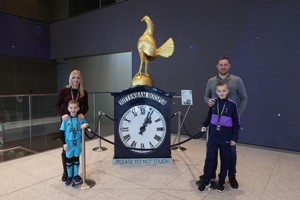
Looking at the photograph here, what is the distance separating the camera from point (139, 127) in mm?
3480

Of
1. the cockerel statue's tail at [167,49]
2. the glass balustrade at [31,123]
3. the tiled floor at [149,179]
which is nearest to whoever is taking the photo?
the tiled floor at [149,179]

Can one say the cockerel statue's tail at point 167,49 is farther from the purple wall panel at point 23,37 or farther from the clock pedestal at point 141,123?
the purple wall panel at point 23,37

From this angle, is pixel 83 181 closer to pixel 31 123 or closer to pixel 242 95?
pixel 242 95

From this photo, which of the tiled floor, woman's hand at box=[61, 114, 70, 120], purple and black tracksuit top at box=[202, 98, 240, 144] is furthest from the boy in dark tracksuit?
woman's hand at box=[61, 114, 70, 120]

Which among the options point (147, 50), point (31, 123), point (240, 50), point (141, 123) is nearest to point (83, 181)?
point (141, 123)

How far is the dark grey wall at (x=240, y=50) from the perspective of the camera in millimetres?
4250

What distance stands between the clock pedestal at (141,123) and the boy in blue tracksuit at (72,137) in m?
0.78

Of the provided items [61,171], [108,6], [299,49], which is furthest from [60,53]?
[299,49]

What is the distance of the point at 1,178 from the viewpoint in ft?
9.80

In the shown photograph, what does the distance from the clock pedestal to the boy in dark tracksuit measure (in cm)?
90

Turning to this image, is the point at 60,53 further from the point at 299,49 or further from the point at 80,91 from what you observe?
the point at 299,49

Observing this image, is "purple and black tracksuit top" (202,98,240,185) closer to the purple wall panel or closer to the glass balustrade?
the glass balustrade

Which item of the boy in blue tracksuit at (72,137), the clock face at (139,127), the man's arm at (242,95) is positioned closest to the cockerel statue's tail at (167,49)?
the clock face at (139,127)

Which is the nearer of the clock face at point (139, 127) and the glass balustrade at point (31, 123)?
the clock face at point (139, 127)
